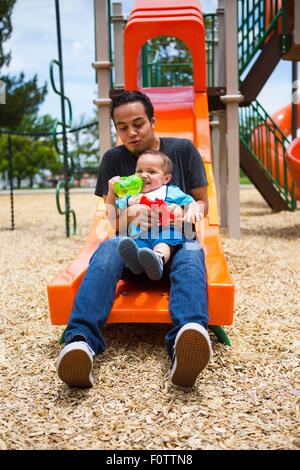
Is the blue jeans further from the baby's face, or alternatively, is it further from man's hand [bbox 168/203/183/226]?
the baby's face

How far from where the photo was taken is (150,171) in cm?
217

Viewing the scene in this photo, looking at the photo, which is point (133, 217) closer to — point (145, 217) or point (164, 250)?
point (145, 217)

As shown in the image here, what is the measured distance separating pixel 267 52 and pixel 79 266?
13.6 ft

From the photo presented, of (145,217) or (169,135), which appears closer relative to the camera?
(145,217)

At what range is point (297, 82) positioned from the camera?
6645mm

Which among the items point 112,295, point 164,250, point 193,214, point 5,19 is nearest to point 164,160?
point 193,214

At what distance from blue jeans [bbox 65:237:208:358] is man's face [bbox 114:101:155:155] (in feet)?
1.88

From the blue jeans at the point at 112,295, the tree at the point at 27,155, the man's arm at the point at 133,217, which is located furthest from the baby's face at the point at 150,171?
the tree at the point at 27,155

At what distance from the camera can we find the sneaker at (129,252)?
1833 millimetres

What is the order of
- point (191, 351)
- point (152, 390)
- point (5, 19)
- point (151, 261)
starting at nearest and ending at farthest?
point (191, 351)
point (152, 390)
point (151, 261)
point (5, 19)

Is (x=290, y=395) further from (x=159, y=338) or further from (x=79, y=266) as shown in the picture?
(x=79, y=266)

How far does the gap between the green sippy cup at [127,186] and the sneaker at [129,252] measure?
34 centimetres

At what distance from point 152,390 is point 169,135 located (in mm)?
2305

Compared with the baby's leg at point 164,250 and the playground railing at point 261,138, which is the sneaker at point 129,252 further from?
the playground railing at point 261,138
